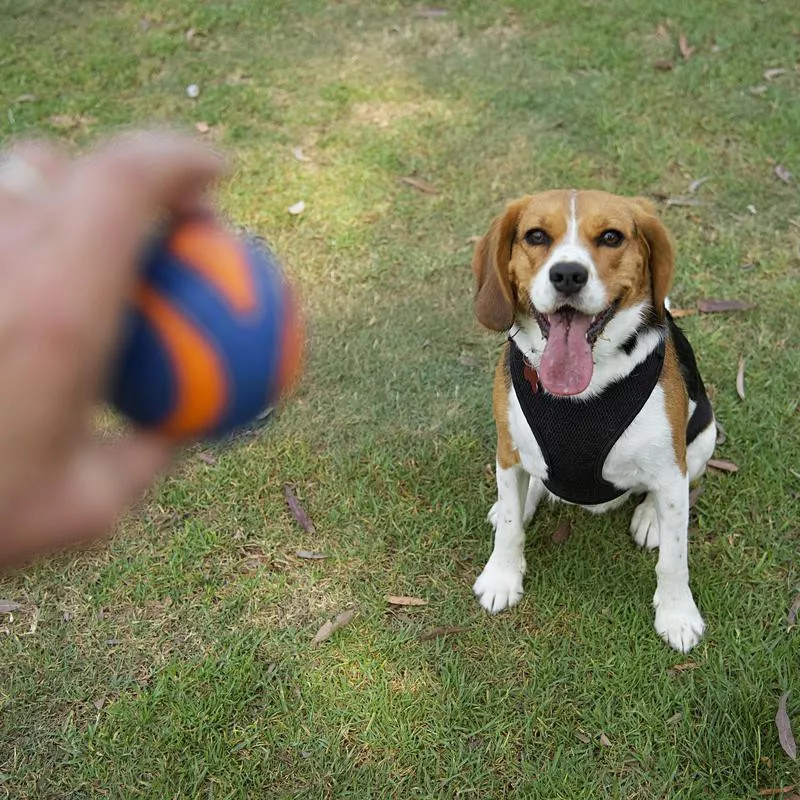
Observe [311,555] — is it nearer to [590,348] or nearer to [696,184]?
[590,348]

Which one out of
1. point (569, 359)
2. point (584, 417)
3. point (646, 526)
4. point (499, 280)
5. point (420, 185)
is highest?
point (499, 280)

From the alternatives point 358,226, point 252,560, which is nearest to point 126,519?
point 252,560

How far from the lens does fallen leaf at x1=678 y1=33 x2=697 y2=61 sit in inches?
287

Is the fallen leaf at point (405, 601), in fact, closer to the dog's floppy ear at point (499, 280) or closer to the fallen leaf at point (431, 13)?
the dog's floppy ear at point (499, 280)

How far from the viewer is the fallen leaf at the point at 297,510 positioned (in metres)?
4.30

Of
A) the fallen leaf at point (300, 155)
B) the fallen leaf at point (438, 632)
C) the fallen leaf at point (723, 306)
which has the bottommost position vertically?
the fallen leaf at point (438, 632)

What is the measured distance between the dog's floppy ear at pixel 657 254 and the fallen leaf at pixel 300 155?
148 inches

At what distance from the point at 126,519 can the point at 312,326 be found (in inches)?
65.7

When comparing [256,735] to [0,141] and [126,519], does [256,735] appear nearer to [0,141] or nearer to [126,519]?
[126,519]

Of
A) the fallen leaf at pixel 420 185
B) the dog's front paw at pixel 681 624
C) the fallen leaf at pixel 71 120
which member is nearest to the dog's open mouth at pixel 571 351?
the dog's front paw at pixel 681 624

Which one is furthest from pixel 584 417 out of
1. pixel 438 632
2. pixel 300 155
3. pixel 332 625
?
pixel 300 155

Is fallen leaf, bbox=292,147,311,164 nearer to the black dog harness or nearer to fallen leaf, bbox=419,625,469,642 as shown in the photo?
the black dog harness

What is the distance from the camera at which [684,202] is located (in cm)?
595

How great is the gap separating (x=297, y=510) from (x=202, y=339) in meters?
3.00
